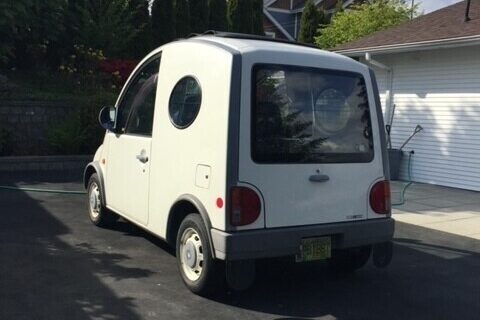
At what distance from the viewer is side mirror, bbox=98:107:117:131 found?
652 centimetres

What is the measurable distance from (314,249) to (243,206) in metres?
0.75

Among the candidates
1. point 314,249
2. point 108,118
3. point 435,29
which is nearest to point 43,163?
point 108,118

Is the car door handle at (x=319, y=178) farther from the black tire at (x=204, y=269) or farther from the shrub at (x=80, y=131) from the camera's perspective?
the shrub at (x=80, y=131)

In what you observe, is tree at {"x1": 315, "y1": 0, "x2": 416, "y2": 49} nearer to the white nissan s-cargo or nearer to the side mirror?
the side mirror

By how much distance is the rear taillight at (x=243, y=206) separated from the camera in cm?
441

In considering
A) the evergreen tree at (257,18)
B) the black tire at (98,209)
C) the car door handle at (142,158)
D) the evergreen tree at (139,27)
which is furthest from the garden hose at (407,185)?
the evergreen tree at (257,18)

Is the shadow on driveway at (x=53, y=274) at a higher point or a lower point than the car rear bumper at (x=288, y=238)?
lower

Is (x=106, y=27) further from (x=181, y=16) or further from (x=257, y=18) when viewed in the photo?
(x=257, y=18)

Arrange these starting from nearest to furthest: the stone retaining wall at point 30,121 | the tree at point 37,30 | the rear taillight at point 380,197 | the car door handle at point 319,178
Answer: the car door handle at point 319,178 → the rear taillight at point 380,197 → the stone retaining wall at point 30,121 → the tree at point 37,30

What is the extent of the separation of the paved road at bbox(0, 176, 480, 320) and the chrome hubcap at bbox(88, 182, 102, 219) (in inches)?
7.0

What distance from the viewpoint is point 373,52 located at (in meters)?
12.6

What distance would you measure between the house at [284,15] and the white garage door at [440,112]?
19.1 m

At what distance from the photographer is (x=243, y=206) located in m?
4.45

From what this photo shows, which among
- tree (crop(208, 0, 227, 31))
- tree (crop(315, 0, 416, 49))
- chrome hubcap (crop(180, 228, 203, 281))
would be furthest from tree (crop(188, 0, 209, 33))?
chrome hubcap (crop(180, 228, 203, 281))
